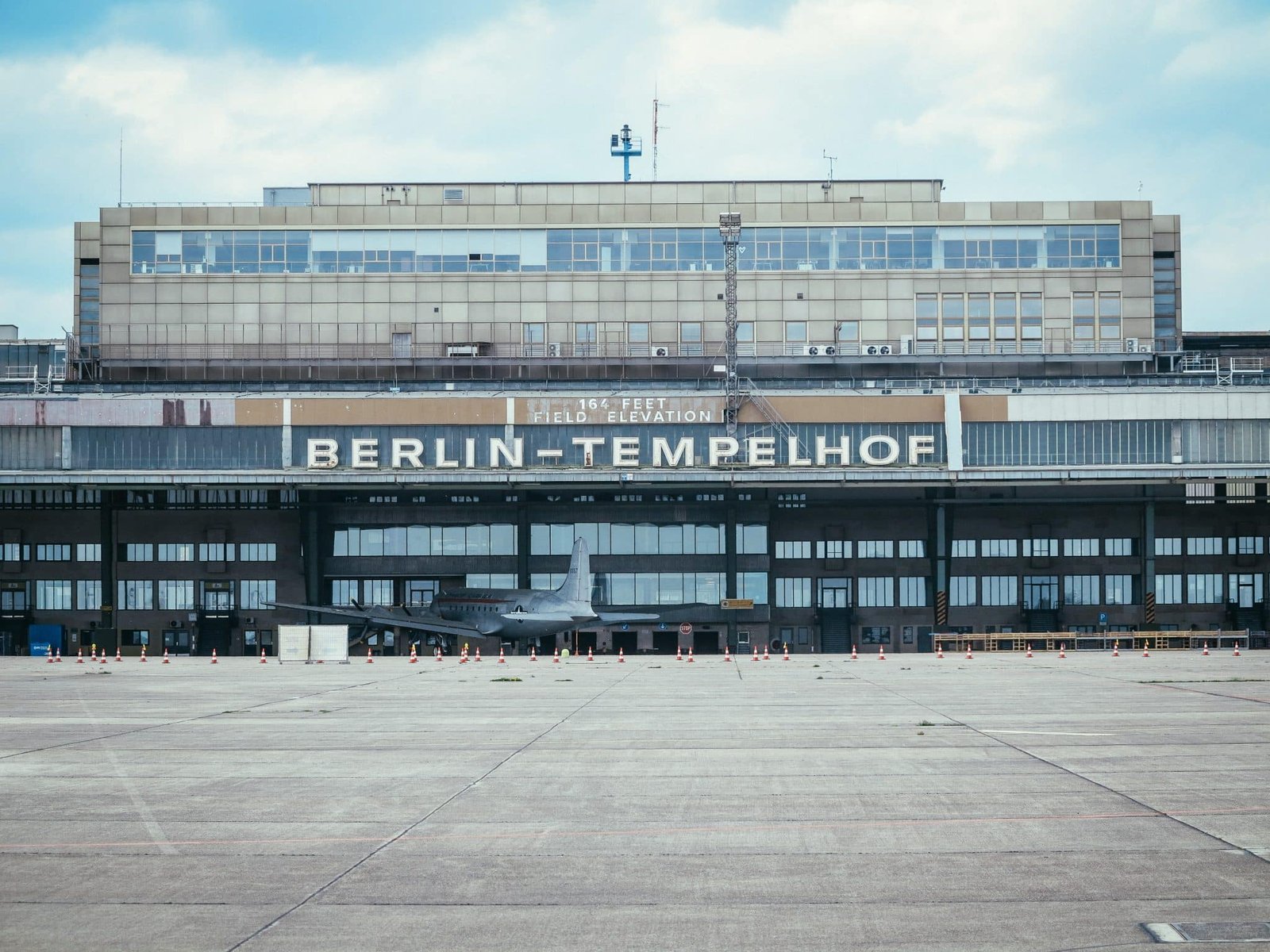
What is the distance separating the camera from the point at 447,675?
186 feet

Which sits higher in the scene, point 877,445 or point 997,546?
point 877,445

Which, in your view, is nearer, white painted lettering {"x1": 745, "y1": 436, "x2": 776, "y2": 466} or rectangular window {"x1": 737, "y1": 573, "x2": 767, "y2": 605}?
white painted lettering {"x1": 745, "y1": 436, "x2": 776, "y2": 466}

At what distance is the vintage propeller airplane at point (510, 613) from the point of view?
263ft

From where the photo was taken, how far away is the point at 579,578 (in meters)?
82.2

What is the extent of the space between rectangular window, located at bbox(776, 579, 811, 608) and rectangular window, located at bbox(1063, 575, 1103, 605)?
1868 cm

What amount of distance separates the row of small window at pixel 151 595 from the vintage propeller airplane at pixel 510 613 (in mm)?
10139

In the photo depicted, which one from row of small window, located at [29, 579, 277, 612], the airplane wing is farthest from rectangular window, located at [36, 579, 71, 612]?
the airplane wing

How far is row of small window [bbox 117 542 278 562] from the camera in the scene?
9325 cm

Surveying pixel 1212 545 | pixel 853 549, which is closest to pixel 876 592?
pixel 853 549

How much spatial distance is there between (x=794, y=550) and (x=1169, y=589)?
1087 inches

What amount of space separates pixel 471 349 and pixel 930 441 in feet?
122

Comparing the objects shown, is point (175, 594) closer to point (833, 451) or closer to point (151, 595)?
point (151, 595)

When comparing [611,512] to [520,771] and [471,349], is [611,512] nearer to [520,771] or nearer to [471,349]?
[471,349]

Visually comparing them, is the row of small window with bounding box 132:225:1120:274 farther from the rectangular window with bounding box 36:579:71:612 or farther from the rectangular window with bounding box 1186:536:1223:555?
the rectangular window with bounding box 36:579:71:612
